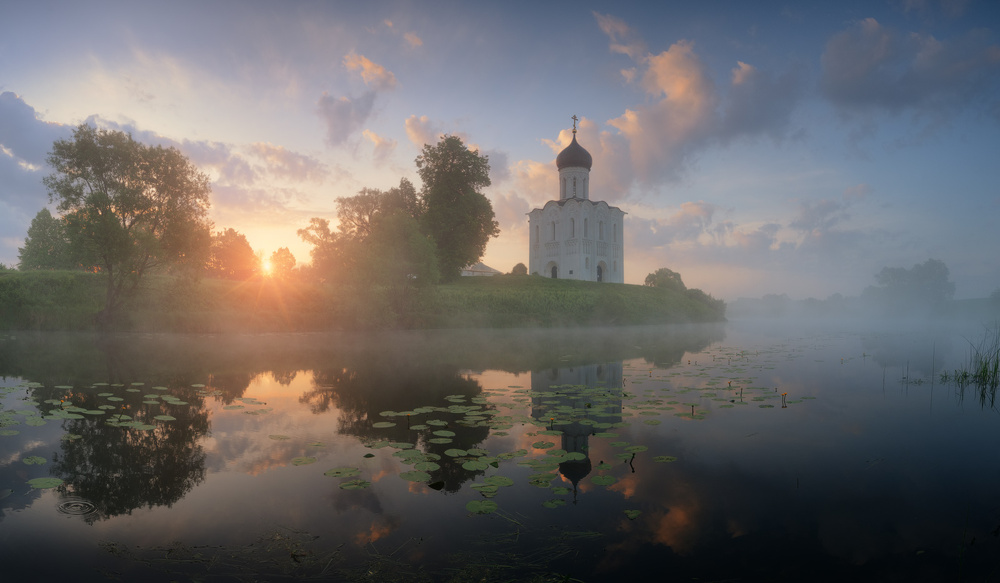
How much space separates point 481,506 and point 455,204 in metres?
45.7

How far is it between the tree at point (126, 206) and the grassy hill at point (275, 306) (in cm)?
180

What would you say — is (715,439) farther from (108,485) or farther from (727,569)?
(108,485)

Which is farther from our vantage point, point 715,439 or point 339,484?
point 715,439

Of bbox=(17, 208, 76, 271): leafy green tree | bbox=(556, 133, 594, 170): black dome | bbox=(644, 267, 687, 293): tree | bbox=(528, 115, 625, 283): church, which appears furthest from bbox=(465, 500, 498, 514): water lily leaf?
bbox=(644, 267, 687, 293): tree

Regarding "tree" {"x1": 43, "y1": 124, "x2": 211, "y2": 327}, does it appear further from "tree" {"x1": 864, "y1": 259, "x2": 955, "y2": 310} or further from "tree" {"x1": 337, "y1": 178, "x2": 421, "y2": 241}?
"tree" {"x1": 864, "y1": 259, "x2": 955, "y2": 310}

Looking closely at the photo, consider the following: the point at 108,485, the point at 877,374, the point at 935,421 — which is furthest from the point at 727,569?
the point at 877,374

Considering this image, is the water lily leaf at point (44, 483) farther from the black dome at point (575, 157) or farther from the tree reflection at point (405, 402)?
the black dome at point (575, 157)

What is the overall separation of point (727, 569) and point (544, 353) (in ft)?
58.4

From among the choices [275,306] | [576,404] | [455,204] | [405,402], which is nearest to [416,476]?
[405,402]

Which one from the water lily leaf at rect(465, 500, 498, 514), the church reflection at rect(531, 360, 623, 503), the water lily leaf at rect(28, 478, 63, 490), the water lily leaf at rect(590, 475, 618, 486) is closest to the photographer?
the water lily leaf at rect(465, 500, 498, 514)

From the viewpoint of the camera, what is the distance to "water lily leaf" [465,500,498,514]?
525 cm

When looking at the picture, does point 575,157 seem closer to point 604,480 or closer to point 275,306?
point 275,306

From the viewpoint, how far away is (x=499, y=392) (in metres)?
12.3

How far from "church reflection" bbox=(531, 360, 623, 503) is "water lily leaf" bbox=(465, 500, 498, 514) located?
1.05m
